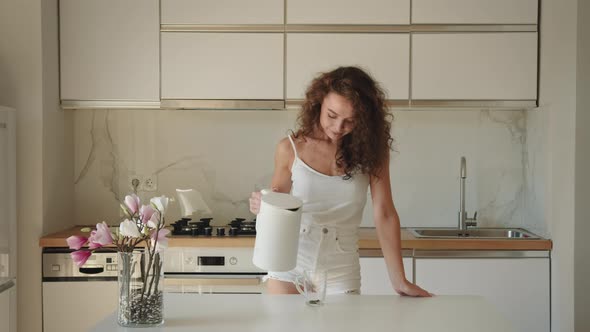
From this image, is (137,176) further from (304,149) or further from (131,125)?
(304,149)

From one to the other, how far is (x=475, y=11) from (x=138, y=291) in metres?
2.58

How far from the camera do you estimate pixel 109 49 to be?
3.81 meters

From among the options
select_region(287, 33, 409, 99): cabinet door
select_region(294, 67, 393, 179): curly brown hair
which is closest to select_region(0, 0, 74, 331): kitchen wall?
select_region(287, 33, 409, 99): cabinet door

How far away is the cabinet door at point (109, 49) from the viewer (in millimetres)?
3809

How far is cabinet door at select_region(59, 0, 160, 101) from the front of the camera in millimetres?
3809

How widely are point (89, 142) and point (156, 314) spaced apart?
2456 millimetres

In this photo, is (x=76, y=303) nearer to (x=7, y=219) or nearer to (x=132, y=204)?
(x=7, y=219)

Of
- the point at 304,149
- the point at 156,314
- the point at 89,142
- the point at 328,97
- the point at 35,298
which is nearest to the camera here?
the point at 156,314

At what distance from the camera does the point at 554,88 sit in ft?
11.9

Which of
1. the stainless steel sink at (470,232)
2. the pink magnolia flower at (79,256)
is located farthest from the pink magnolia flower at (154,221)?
the stainless steel sink at (470,232)

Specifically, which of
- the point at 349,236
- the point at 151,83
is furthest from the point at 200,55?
the point at 349,236

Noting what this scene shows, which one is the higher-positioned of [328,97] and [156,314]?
[328,97]

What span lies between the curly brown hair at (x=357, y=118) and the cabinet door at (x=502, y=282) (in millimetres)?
1321

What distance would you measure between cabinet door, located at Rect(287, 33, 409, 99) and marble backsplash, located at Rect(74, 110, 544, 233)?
377 millimetres
